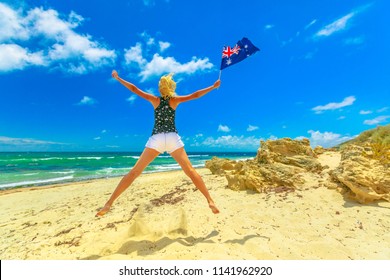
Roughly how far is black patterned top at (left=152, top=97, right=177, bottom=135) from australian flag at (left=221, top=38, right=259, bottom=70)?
4.71 ft

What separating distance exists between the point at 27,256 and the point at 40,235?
56.2 inches

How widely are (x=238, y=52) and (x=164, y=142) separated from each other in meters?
2.31

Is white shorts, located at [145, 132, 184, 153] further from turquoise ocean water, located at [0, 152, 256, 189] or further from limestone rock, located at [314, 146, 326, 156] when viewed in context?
turquoise ocean water, located at [0, 152, 256, 189]

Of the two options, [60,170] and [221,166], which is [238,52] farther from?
[60,170]

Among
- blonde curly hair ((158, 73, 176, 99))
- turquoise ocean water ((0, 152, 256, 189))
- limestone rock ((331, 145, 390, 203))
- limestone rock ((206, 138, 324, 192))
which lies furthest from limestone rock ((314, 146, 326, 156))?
turquoise ocean water ((0, 152, 256, 189))

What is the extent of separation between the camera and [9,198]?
11.8 meters

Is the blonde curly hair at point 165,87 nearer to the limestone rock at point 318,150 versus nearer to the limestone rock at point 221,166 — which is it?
the limestone rock at point 221,166

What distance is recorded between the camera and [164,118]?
442cm

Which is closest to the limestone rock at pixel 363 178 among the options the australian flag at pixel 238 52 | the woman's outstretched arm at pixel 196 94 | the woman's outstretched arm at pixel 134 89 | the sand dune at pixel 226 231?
the sand dune at pixel 226 231

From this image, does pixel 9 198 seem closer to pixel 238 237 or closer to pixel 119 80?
pixel 119 80

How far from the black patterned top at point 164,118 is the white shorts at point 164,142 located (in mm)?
77

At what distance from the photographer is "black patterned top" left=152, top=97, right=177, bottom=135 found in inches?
173

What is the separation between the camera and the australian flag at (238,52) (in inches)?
200
